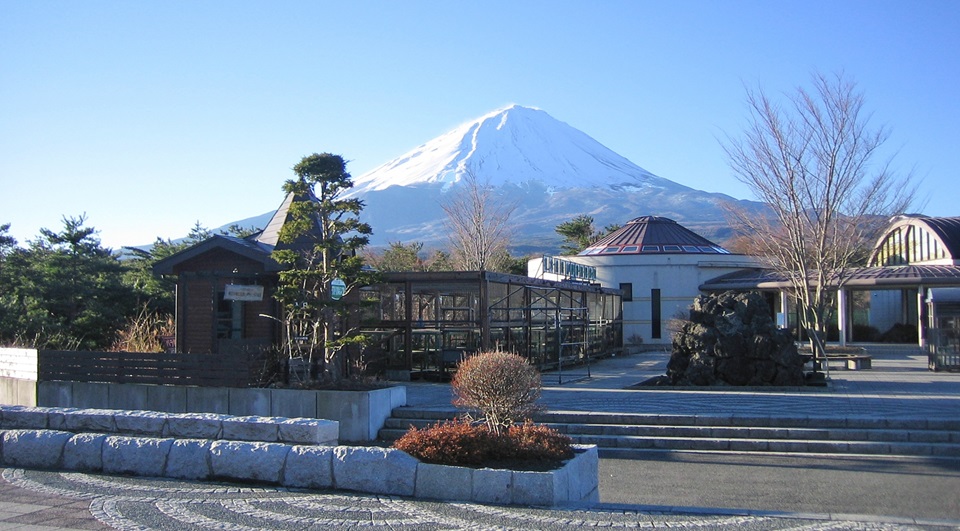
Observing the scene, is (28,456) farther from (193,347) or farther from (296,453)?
(193,347)

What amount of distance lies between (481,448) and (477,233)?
4843 centimetres

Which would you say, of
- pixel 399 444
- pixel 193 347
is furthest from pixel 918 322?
pixel 399 444

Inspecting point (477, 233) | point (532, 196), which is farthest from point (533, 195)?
point (477, 233)

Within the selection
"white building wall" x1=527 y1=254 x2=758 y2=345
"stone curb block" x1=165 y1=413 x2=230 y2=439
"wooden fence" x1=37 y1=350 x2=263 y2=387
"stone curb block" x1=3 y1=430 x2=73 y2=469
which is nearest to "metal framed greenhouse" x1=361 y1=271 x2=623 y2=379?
"wooden fence" x1=37 y1=350 x2=263 y2=387

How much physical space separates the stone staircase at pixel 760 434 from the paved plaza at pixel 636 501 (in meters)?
0.43

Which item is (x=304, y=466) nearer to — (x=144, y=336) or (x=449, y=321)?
(x=449, y=321)

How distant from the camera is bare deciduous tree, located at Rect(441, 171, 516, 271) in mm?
55594

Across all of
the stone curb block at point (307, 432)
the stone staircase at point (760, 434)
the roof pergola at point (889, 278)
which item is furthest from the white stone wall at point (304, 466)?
the roof pergola at point (889, 278)

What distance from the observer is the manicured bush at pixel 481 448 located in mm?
8664

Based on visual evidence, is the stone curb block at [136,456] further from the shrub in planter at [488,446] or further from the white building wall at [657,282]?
the white building wall at [657,282]

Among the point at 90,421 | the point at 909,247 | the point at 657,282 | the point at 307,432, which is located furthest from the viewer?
the point at 909,247

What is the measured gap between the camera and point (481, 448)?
8734mm

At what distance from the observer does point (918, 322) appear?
34.7 meters

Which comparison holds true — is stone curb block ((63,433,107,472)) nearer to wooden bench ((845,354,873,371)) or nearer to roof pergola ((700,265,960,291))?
wooden bench ((845,354,873,371))
